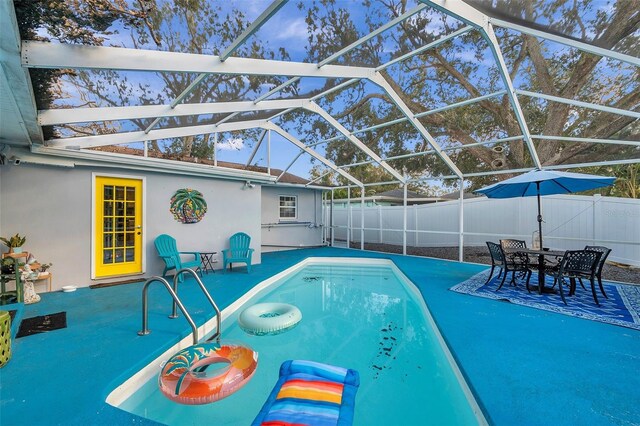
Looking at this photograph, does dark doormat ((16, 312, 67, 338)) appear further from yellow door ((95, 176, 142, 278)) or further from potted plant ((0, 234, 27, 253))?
yellow door ((95, 176, 142, 278))

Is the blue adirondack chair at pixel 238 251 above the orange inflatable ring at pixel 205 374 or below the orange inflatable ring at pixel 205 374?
above

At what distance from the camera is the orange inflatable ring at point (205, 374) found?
2.50m

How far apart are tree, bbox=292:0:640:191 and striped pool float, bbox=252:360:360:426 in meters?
4.56

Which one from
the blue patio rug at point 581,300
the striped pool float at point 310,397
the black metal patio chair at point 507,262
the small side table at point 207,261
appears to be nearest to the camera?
the striped pool float at point 310,397

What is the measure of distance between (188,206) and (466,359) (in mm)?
6874

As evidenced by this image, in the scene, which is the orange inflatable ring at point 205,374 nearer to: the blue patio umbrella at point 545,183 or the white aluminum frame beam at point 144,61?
the white aluminum frame beam at point 144,61

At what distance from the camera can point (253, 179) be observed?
8570 millimetres

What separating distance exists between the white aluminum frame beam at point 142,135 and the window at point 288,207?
5.06 m

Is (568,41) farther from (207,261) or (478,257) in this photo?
(207,261)

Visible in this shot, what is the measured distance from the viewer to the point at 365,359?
147 inches

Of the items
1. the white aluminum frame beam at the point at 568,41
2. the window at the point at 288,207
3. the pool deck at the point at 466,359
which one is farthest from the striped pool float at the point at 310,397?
the window at the point at 288,207

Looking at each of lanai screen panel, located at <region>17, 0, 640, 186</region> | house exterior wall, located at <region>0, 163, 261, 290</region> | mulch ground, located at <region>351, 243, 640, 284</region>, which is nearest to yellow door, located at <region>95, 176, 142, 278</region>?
house exterior wall, located at <region>0, 163, 261, 290</region>

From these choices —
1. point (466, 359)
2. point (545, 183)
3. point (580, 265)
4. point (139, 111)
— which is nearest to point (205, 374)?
point (466, 359)

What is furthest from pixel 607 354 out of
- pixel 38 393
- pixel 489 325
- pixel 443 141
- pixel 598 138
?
pixel 443 141
